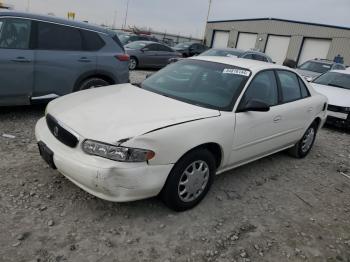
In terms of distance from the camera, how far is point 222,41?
127ft

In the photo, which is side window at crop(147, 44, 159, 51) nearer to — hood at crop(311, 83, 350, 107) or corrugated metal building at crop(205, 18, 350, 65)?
hood at crop(311, 83, 350, 107)

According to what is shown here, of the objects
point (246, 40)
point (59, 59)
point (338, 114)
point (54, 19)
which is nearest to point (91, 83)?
point (59, 59)

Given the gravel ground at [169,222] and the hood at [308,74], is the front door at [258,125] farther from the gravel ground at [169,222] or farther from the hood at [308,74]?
the hood at [308,74]

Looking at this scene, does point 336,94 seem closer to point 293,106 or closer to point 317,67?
point 293,106

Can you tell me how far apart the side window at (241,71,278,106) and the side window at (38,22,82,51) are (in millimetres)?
3466

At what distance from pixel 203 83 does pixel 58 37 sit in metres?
3.10

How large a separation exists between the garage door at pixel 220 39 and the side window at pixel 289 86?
33.9 m

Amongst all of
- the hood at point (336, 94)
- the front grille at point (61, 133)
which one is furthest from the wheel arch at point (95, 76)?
the hood at point (336, 94)

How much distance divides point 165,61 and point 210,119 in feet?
43.1

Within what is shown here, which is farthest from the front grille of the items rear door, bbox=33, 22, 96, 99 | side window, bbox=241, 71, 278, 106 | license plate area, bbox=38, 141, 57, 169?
rear door, bbox=33, 22, 96, 99

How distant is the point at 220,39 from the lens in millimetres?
39125

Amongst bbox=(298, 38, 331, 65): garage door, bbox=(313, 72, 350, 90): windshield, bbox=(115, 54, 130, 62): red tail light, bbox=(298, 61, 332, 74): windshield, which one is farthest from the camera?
bbox=(298, 38, 331, 65): garage door

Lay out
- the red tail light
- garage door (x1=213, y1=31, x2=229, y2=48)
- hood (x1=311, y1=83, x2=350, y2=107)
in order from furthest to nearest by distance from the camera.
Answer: garage door (x1=213, y1=31, x2=229, y2=48) < hood (x1=311, y1=83, x2=350, y2=107) < the red tail light

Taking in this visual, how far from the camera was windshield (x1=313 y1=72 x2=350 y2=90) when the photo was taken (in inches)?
365
